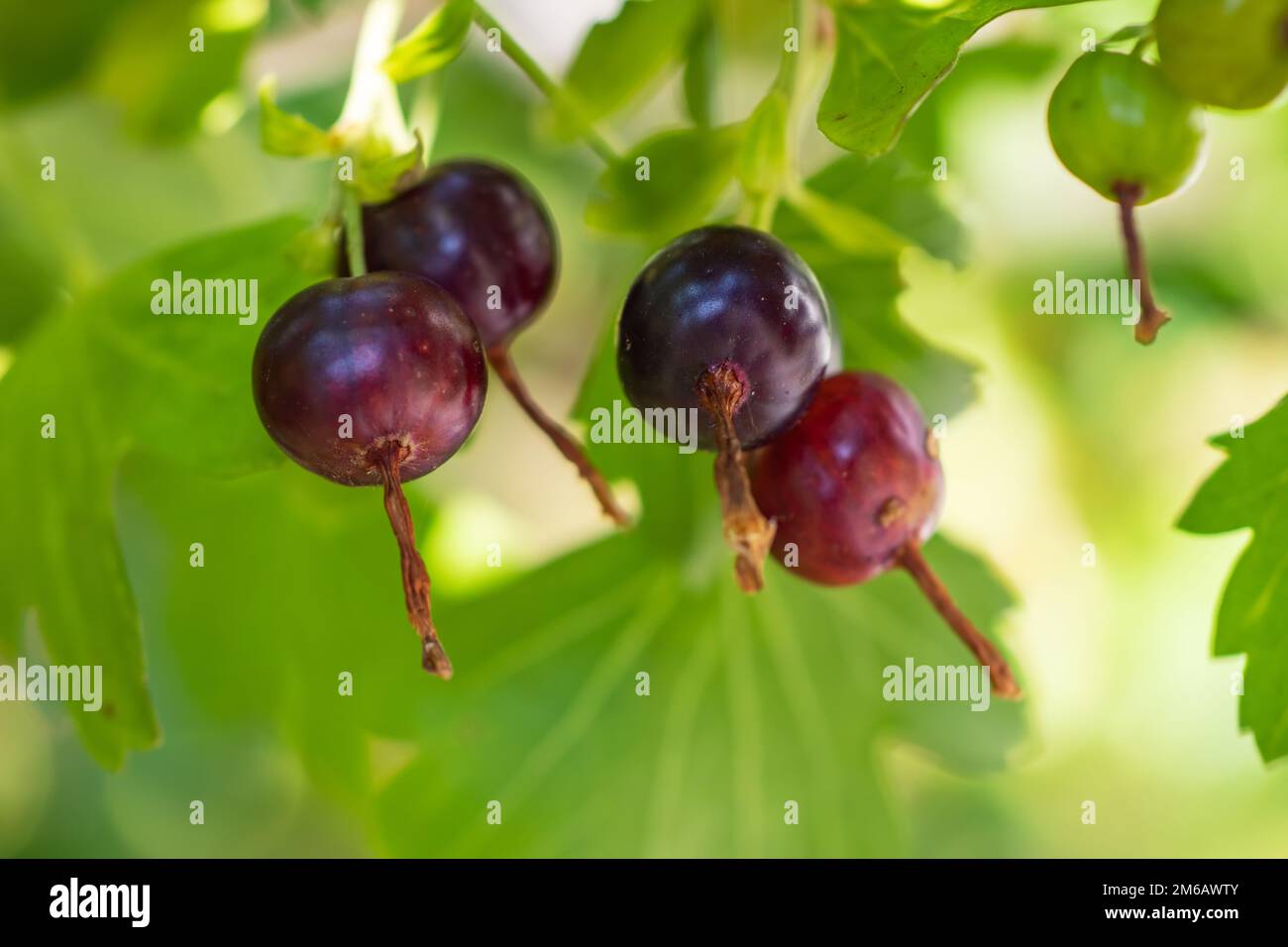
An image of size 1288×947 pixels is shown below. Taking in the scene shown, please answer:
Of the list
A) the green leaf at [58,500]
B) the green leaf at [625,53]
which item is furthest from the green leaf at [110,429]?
the green leaf at [625,53]

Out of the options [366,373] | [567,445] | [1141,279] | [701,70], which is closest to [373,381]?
[366,373]

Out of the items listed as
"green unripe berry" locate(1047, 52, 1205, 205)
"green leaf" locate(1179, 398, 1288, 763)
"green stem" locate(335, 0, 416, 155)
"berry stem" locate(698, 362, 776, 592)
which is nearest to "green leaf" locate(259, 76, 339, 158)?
"green stem" locate(335, 0, 416, 155)

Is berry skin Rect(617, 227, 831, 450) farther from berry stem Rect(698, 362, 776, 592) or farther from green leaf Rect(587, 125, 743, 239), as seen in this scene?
green leaf Rect(587, 125, 743, 239)

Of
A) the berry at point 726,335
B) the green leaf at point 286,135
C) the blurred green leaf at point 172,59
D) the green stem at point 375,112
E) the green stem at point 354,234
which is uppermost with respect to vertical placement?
the blurred green leaf at point 172,59

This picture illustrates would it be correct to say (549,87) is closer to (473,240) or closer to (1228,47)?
(473,240)

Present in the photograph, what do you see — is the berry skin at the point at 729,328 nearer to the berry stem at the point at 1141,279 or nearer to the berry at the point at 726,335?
the berry at the point at 726,335

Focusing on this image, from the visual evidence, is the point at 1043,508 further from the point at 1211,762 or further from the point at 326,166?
the point at 326,166
